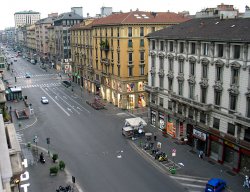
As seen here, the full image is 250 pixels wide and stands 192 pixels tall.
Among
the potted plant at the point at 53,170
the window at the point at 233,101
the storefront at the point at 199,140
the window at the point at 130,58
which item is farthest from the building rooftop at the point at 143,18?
the potted plant at the point at 53,170

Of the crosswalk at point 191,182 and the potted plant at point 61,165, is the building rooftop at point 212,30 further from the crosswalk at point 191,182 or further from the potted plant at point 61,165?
the potted plant at point 61,165

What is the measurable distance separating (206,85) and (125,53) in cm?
3422

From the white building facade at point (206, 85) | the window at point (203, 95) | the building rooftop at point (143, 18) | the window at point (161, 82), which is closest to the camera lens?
the white building facade at point (206, 85)

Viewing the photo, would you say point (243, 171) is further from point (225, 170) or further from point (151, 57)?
point (151, 57)

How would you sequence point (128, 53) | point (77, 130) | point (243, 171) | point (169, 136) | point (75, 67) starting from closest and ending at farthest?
point (243, 171)
point (169, 136)
point (77, 130)
point (128, 53)
point (75, 67)

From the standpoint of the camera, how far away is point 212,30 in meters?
52.7

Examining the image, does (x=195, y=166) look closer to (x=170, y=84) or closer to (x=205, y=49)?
(x=170, y=84)

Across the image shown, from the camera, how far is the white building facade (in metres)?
45.3

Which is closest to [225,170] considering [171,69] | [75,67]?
[171,69]

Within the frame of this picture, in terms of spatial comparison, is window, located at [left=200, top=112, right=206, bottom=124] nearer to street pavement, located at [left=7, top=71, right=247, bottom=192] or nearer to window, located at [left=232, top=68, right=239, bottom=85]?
street pavement, located at [left=7, top=71, right=247, bottom=192]

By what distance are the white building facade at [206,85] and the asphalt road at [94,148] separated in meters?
10.2

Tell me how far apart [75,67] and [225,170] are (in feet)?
293

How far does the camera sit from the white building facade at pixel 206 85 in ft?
149

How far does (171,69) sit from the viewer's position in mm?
60688
